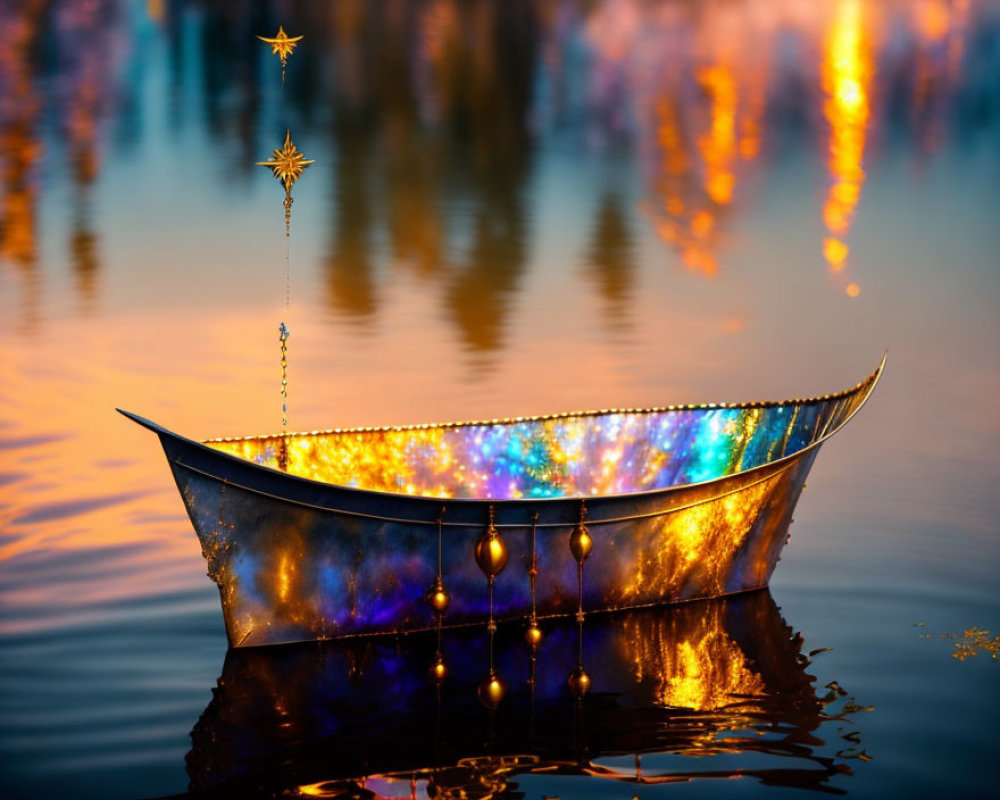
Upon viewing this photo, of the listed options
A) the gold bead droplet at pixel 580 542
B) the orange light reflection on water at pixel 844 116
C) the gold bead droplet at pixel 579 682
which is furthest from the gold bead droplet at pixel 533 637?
the orange light reflection on water at pixel 844 116

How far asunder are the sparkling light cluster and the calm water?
0.63 m

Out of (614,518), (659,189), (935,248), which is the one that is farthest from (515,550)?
(659,189)

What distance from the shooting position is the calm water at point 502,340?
25.7 feet

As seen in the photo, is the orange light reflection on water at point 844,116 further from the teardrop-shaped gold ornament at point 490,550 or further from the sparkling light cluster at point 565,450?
the teardrop-shaped gold ornament at point 490,550

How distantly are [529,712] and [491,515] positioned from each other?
876mm

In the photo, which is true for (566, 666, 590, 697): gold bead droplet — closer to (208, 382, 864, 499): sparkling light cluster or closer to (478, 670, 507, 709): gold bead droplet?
(478, 670, 507, 709): gold bead droplet

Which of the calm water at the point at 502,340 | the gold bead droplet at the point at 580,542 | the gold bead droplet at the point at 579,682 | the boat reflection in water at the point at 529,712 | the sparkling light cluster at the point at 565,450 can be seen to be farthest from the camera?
the sparkling light cluster at the point at 565,450

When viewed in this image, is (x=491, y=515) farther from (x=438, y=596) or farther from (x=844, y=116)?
(x=844, y=116)

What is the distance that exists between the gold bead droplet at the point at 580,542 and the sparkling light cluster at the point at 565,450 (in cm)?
93

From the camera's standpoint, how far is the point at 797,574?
968 cm

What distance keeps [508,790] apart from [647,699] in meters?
1.15

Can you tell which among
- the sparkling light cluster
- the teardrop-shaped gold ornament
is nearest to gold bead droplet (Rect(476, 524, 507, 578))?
the teardrop-shaped gold ornament

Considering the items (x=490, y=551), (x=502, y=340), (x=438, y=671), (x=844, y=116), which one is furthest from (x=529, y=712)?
(x=844, y=116)

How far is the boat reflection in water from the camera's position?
7.41m
